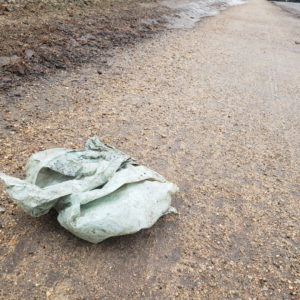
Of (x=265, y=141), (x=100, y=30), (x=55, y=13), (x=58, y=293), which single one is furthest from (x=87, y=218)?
(x=55, y=13)

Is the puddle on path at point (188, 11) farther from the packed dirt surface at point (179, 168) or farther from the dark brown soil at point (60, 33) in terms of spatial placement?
the packed dirt surface at point (179, 168)

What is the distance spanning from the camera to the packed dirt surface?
78.0 inches

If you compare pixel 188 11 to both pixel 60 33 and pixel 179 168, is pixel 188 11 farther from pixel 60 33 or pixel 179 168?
pixel 179 168

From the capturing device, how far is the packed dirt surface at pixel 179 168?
6.50ft

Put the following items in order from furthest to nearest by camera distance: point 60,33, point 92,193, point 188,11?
point 188,11 < point 60,33 < point 92,193

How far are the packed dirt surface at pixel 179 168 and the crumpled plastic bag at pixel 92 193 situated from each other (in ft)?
0.51

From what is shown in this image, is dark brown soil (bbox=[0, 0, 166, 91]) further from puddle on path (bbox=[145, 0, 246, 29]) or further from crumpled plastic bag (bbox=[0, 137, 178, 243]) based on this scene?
crumpled plastic bag (bbox=[0, 137, 178, 243])

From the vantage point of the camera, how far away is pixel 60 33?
5.45 m

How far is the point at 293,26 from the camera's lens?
1024cm

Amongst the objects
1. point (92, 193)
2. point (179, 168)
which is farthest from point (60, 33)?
point (92, 193)

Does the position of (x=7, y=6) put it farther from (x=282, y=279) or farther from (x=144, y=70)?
(x=282, y=279)

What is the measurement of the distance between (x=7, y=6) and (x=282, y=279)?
6.06 metres

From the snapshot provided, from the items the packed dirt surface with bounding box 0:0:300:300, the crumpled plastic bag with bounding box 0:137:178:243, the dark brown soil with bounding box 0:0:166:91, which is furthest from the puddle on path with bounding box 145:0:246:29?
the crumpled plastic bag with bounding box 0:137:178:243

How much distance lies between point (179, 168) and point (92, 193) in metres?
1.06
